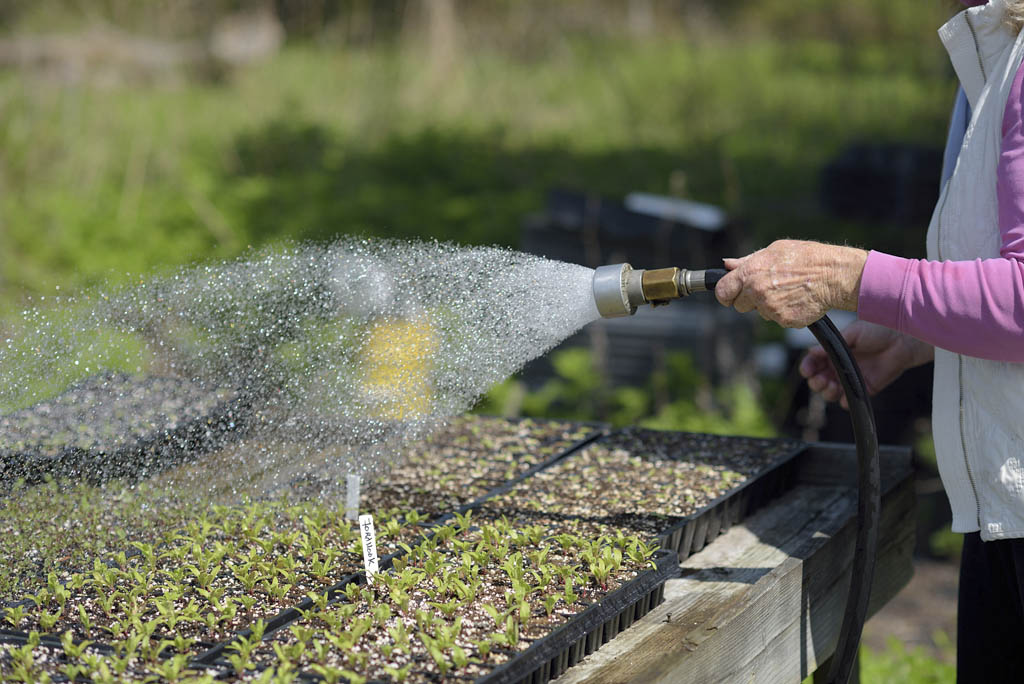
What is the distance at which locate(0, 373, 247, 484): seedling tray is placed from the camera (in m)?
1.82

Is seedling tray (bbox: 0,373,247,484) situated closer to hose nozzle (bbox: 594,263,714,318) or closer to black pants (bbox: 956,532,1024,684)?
hose nozzle (bbox: 594,263,714,318)

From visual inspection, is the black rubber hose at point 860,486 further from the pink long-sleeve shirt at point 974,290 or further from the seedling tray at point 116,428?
the seedling tray at point 116,428

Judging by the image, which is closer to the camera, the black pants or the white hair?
the white hair

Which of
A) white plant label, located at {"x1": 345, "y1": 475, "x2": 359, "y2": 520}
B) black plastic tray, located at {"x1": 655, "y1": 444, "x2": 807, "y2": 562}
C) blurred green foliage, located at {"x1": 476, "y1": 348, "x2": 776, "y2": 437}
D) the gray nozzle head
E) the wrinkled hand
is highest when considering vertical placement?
the gray nozzle head

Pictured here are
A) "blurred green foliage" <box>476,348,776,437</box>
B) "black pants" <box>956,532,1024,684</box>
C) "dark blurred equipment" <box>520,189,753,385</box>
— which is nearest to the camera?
"black pants" <box>956,532,1024,684</box>

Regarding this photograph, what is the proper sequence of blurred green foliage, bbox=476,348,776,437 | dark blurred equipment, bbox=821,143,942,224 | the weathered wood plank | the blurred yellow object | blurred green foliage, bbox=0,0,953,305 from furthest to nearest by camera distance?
blurred green foliage, bbox=0,0,953,305, dark blurred equipment, bbox=821,143,942,224, blurred green foliage, bbox=476,348,776,437, the weathered wood plank, the blurred yellow object

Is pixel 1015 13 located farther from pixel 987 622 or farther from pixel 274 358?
pixel 274 358

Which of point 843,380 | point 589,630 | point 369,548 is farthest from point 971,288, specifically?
point 369,548

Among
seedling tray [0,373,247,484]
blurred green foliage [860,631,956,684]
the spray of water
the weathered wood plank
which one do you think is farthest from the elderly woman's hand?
blurred green foliage [860,631,956,684]

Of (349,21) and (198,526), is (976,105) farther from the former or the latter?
(349,21)

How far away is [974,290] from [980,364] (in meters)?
0.17

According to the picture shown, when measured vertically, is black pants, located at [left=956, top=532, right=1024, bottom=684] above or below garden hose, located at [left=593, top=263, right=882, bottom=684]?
below

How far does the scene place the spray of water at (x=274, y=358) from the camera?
181cm

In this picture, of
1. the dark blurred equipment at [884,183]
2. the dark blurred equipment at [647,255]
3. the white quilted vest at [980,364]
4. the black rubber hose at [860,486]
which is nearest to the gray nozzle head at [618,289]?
the black rubber hose at [860,486]
